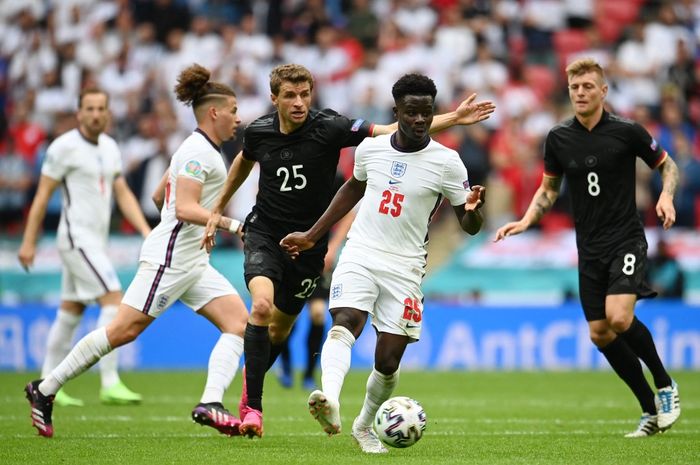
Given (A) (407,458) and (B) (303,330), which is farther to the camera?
(B) (303,330)

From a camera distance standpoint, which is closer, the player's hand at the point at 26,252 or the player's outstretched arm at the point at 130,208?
the player's outstretched arm at the point at 130,208

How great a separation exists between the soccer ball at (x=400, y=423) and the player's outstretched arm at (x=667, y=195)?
2.53 m

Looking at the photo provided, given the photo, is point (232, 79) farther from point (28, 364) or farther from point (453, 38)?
point (28, 364)

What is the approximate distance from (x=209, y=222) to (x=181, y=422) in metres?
2.57

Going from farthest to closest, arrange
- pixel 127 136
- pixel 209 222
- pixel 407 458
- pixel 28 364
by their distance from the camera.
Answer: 1. pixel 127 136
2. pixel 28 364
3. pixel 209 222
4. pixel 407 458

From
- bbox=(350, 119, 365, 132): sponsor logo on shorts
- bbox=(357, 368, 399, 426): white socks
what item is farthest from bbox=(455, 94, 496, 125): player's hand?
bbox=(357, 368, 399, 426): white socks

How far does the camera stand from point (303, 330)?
18.6 metres

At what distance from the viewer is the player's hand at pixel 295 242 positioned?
8.47 metres

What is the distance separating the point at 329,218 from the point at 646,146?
2861 millimetres

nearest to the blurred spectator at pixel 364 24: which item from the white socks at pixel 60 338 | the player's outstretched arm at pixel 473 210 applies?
the white socks at pixel 60 338

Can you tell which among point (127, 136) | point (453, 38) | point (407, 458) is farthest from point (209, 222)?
point (453, 38)

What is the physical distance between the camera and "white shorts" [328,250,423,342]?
26.9 feet

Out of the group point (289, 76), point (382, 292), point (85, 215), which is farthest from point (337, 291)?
point (85, 215)

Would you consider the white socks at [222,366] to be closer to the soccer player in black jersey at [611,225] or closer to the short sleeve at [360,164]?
the short sleeve at [360,164]
